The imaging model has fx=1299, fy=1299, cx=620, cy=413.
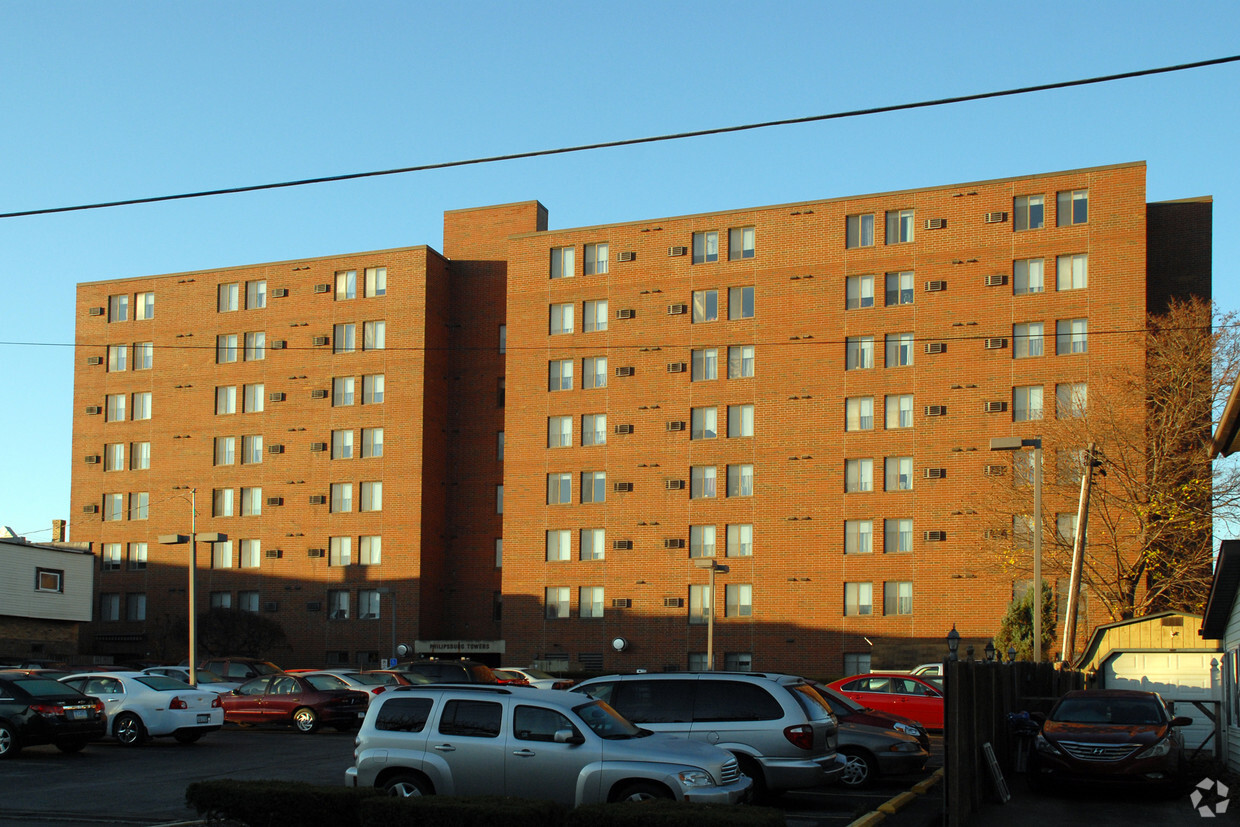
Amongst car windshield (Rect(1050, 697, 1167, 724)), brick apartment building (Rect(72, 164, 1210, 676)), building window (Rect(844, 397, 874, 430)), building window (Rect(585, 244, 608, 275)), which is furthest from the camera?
building window (Rect(585, 244, 608, 275))

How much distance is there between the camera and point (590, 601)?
62375mm

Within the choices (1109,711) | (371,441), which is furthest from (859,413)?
(1109,711)

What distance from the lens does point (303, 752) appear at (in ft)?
87.2

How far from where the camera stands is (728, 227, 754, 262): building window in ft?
200

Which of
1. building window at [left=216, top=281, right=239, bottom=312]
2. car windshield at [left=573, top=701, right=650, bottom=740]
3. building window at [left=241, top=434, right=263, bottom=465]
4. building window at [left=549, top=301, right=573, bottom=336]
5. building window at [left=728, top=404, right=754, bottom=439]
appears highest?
building window at [left=216, top=281, right=239, bottom=312]

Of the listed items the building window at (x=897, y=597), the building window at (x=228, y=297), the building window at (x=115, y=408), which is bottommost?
the building window at (x=897, y=597)

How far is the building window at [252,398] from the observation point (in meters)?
70.3

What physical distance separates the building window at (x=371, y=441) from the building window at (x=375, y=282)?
7103 millimetres

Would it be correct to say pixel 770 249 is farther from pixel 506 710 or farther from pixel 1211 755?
pixel 506 710

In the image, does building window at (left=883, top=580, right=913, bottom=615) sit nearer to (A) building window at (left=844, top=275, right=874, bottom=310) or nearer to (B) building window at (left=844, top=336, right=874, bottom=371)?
(B) building window at (left=844, top=336, right=874, bottom=371)

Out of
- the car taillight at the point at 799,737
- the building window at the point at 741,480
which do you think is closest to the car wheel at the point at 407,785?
the car taillight at the point at 799,737

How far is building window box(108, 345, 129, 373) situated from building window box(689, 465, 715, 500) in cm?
3410

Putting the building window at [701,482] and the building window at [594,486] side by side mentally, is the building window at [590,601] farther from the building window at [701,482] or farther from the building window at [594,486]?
the building window at [701,482]

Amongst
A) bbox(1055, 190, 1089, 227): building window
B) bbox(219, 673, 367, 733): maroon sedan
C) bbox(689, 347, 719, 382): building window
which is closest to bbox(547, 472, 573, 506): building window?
bbox(689, 347, 719, 382): building window
